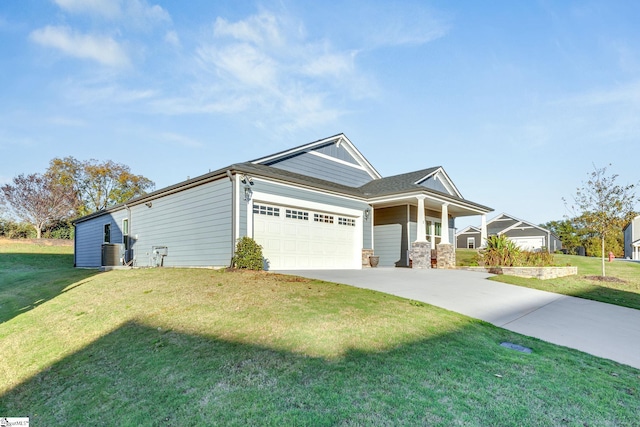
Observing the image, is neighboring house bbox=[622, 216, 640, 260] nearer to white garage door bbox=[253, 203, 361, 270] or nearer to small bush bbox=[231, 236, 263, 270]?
white garage door bbox=[253, 203, 361, 270]

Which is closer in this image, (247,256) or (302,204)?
(247,256)

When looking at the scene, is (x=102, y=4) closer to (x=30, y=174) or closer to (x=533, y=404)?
(x=533, y=404)

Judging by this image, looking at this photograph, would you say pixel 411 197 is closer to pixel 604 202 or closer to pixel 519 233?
pixel 604 202

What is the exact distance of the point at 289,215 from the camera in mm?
12781

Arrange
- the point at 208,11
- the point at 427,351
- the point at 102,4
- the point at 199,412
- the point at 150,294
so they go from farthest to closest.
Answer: the point at 208,11 → the point at 102,4 → the point at 150,294 → the point at 427,351 → the point at 199,412

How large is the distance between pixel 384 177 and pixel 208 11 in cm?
1174

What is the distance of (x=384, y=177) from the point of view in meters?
19.8

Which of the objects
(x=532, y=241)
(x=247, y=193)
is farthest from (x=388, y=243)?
(x=532, y=241)

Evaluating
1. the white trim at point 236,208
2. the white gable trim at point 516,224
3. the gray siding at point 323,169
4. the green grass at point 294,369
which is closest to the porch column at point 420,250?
the gray siding at point 323,169

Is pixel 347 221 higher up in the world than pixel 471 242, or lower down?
higher up

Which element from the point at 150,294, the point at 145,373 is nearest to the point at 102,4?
the point at 150,294

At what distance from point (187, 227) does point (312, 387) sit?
10817 millimetres

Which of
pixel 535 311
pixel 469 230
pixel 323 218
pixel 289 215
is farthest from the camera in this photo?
pixel 469 230

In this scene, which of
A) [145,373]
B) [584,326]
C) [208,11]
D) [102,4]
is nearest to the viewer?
[145,373]
